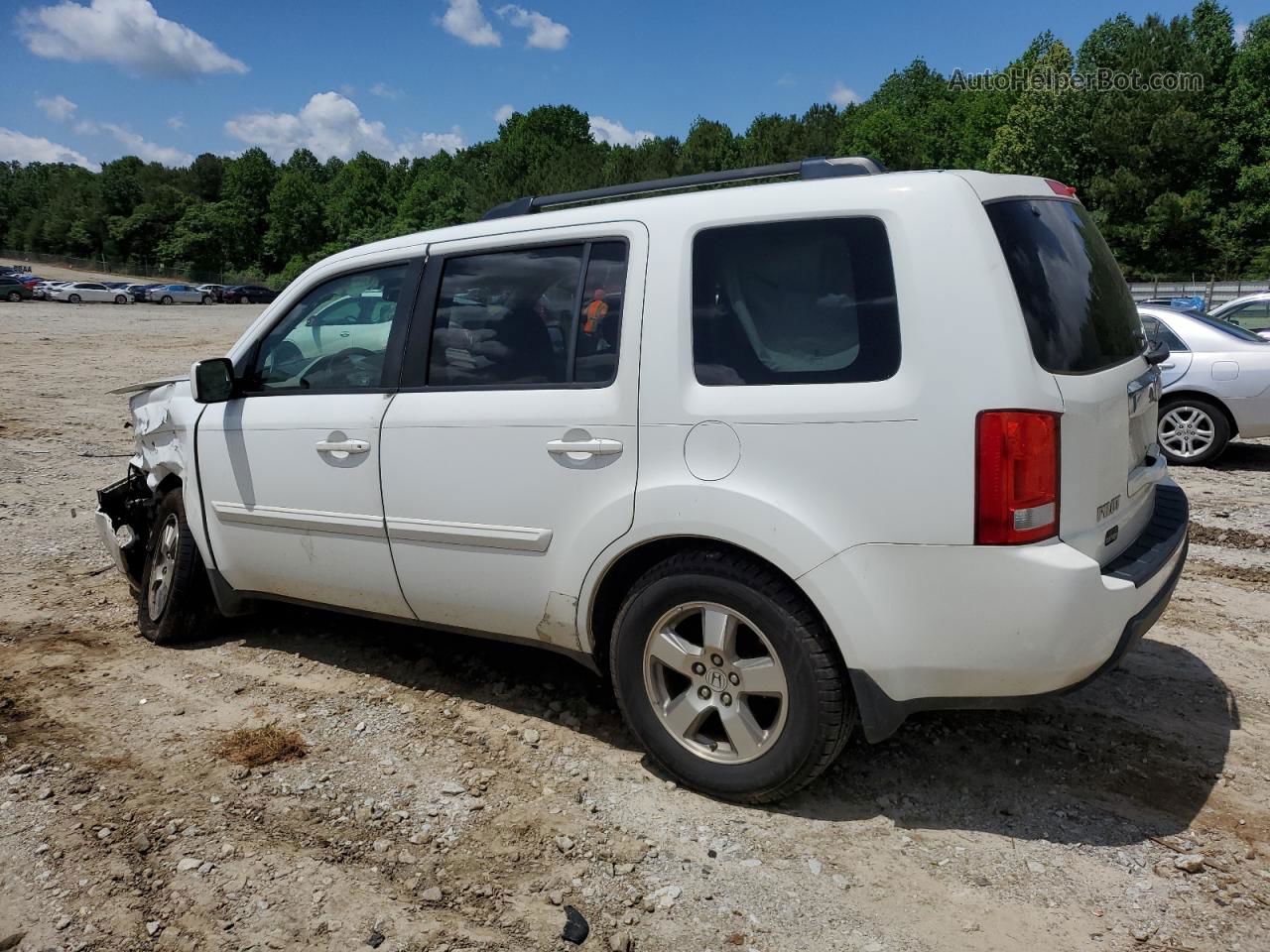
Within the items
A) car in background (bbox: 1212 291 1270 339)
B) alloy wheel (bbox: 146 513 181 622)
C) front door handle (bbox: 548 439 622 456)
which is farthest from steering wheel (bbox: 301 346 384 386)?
car in background (bbox: 1212 291 1270 339)

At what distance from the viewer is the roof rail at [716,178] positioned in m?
3.27

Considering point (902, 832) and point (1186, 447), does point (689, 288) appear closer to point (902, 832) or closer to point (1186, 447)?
point (902, 832)

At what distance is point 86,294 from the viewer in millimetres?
57188

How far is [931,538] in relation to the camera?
9.13 feet

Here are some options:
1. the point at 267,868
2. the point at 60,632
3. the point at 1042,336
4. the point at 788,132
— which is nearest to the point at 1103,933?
the point at 1042,336

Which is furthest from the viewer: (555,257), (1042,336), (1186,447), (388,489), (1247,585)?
(1186,447)

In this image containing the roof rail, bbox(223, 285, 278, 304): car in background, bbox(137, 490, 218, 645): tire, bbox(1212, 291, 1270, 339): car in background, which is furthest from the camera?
bbox(223, 285, 278, 304): car in background

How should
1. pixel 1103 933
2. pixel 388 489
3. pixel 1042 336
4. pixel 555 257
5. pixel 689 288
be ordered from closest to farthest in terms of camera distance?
1. pixel 1103 933
2. pixel 1042 336
3. pixel 689 288
4. pixel 555 257
5. pixel 388 489

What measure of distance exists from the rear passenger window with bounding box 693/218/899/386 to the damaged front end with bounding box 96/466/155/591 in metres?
3.56

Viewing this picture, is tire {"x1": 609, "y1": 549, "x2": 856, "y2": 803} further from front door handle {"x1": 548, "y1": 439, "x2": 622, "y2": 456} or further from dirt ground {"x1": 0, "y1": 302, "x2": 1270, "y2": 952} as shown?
front door handle {"x1": 548, "y1": 439, "x2": 622, "y2": 456}

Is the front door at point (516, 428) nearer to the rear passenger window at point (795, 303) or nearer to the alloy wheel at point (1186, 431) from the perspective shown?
the rear passenger window at point (795, 303)

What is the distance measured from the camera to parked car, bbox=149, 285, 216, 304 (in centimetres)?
6116

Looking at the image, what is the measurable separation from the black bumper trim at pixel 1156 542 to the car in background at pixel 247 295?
228ft

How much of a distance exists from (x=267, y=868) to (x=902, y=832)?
1962 millimetres
